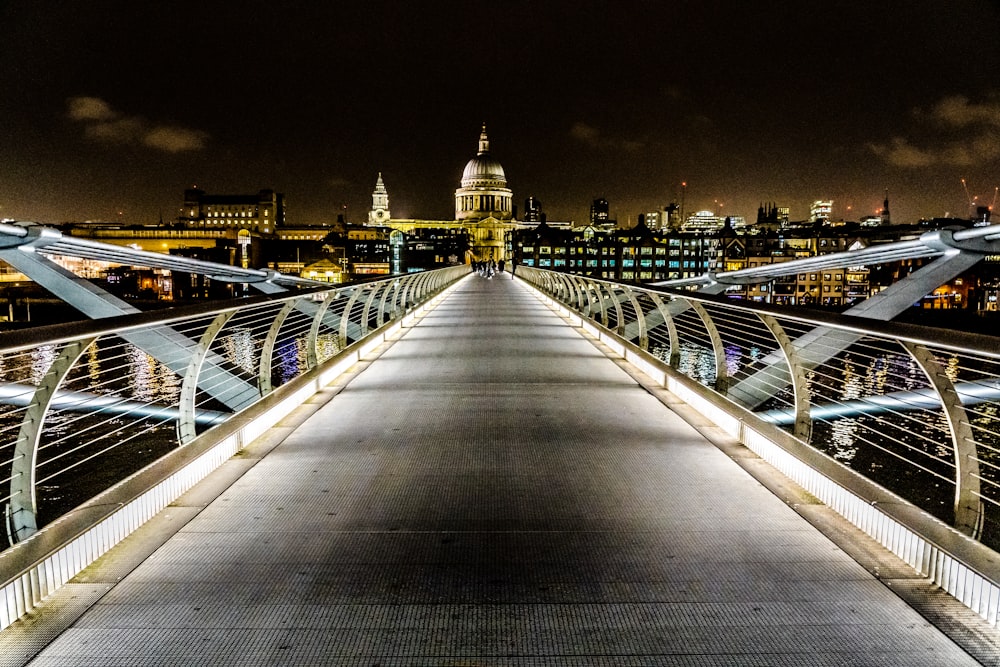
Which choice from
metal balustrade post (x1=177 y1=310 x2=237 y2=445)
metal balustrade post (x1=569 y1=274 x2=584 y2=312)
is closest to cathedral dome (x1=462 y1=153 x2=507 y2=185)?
metal balustrade post (x1=569 y1=274 x2=584 y2=312)

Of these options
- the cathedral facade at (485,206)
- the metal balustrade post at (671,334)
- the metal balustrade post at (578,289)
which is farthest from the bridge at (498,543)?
the cathedral facade at (485,206)

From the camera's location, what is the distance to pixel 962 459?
3.26 meters

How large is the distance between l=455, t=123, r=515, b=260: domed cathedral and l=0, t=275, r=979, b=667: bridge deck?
162070 millimetres

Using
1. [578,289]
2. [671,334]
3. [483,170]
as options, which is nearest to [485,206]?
[483,170]

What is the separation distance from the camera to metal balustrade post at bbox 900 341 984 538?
126 inches

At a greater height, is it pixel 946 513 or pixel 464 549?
pixel 464 549

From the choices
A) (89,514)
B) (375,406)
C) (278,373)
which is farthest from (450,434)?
(278,373)

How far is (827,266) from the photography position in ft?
34.8

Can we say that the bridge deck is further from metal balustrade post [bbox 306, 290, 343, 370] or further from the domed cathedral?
the domed cathedral

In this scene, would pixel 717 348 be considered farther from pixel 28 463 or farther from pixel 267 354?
pixel 28 463

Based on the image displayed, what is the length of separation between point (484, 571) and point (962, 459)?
2218 millimetres

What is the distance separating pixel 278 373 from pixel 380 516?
6313 cm

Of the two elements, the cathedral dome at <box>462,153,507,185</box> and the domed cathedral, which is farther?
the cathedral dome at <box>462,153,507,185</box>

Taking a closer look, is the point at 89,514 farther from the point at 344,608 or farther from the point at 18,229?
the point at 18,229
